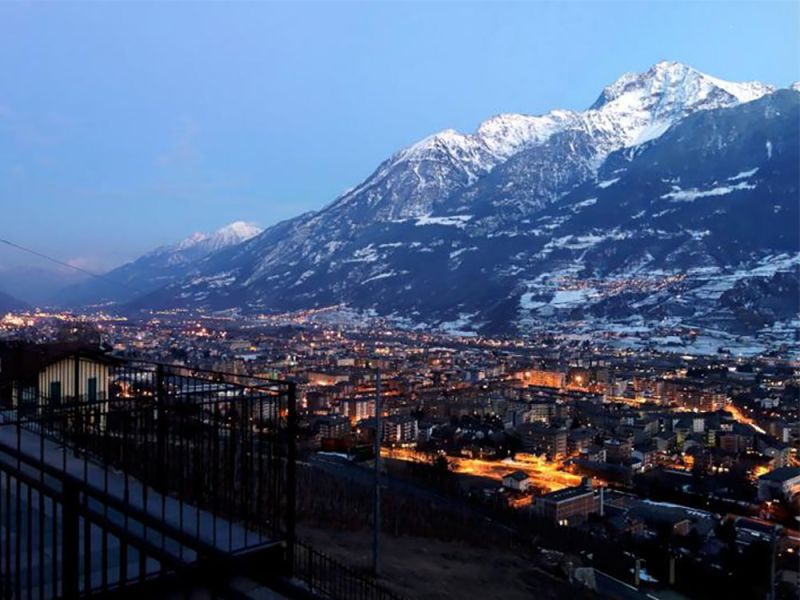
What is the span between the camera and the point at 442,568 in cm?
933

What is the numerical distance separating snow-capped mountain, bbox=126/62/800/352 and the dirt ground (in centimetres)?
7353

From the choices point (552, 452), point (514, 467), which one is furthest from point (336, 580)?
point (552, 452)

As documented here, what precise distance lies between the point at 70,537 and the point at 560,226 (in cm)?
12290

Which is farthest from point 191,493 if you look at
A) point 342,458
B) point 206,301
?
point 206,301

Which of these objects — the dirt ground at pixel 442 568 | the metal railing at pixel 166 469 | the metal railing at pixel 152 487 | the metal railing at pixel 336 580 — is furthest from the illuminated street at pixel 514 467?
the metal railing at pixel 166 469

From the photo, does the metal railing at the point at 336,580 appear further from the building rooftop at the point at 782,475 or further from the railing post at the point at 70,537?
the building rooftop at the point at 782,475

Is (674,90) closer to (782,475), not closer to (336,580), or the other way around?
(782,475)

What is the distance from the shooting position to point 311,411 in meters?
Answer: 29.7

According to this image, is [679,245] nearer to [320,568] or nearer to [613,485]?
[613,485]

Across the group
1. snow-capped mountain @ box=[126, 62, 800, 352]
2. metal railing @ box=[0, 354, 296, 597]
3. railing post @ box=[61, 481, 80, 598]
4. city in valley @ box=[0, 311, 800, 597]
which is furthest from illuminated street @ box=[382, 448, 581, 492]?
snow-capped mountain @ box=[126, 62, 800, 352]

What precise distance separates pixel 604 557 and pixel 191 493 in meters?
10.0

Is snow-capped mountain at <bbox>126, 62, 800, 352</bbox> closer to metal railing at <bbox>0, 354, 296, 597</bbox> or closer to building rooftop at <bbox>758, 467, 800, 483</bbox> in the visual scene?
building rooftop at <bbox>758, 467, 800, 483</bbox>

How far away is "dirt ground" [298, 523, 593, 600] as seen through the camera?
8.46m

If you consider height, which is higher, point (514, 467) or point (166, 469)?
point (166, 469)
